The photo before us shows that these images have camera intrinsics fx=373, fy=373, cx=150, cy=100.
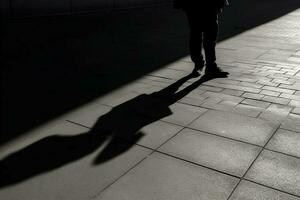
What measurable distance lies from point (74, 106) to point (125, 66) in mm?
2096

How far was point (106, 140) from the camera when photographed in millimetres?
3867

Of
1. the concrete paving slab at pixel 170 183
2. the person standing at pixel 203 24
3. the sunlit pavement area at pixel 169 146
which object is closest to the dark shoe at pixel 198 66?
the person standing at pixel 203 24

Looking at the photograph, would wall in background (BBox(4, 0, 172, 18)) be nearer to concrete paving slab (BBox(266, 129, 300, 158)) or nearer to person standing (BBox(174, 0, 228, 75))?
person standing (BBox(174, 0, 228, 75))

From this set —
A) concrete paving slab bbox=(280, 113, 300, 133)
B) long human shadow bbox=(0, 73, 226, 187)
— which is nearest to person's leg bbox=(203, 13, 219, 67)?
long human shadow bbox=(0, 73, 226, 187)

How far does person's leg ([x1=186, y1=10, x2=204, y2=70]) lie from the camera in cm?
605

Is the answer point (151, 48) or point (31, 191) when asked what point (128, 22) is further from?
point (31, 191)

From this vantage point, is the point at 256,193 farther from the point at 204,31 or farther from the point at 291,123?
the point at 204,31

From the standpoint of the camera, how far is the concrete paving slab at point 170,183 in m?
2.92

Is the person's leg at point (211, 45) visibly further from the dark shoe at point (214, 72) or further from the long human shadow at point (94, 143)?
the long human shadow at point (94, 143)

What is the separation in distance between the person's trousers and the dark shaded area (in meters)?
0.86

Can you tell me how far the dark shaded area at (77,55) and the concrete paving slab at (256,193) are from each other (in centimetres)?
243

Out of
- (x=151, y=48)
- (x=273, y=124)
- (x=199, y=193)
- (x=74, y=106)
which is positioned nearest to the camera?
(x=199, y=193)

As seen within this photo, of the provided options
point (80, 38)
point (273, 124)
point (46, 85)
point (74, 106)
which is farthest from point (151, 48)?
point (273, 124)

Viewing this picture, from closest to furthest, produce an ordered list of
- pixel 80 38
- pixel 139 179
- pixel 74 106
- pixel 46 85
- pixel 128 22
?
pixel 139 179
pixel 74 106
pixel 46 85
pixel 80 38
pixel 128 22
